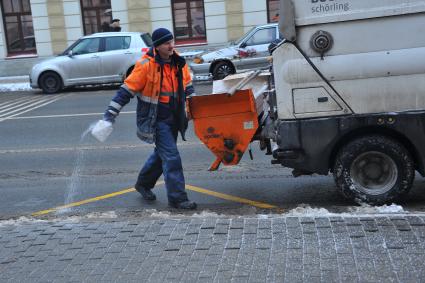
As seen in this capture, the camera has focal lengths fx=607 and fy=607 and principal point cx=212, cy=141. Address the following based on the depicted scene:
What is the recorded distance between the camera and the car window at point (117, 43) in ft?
60.0

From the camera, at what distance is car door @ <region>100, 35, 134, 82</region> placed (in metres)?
18.1

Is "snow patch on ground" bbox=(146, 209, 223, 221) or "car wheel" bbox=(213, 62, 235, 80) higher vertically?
"car wheel" bbox=(213, 62, 235, 80)

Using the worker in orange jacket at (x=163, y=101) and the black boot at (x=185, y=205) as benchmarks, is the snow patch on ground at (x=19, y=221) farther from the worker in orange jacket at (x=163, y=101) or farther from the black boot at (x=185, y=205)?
the black boot at (x=185, y=205)

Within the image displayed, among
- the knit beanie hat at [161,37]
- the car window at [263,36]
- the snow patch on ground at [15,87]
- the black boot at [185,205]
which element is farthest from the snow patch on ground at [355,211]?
the snow patch on ground at [15,87]

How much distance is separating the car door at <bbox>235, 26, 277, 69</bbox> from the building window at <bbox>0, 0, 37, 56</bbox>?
10530 mm

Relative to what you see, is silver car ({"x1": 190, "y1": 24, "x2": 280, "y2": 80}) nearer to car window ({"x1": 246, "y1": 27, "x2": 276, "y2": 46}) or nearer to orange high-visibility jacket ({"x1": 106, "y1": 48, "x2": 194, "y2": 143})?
car window ({"x1": 246, "y1": 27, "x2": 276, "y2": 46})

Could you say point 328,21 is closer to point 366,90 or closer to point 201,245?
point 366,90

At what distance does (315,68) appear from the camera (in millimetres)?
5551

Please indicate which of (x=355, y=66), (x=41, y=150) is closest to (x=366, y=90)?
(x=355, y=66)

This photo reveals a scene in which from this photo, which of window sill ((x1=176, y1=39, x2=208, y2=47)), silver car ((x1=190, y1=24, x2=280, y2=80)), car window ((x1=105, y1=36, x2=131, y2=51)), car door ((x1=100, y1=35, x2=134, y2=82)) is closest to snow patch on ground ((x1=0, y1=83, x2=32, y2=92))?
car door ((x1=100, y1=35, x2=134, y2=82))

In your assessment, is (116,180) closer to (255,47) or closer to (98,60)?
(255,47)

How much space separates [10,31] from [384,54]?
21.5m

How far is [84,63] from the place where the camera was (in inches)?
717

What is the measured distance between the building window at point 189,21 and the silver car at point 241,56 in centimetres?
602
